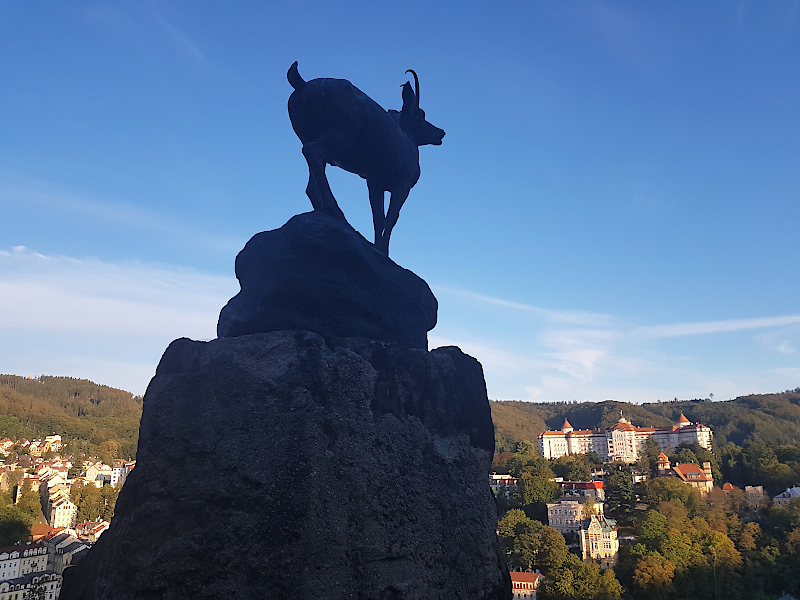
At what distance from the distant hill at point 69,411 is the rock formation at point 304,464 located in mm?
64471

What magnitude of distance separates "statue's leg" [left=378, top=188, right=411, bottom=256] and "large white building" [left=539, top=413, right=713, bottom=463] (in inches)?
2537

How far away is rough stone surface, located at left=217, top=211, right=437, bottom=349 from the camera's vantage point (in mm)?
3865

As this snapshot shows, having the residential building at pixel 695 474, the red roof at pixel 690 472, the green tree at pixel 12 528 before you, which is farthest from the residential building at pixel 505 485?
the green tree at pixel 12 528

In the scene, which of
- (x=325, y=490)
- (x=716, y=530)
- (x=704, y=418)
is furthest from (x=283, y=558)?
(x=704, y=418)

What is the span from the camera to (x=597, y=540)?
1414 inches

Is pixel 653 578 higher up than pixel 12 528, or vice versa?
pixel 12 528

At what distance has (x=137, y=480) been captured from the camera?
309 cm

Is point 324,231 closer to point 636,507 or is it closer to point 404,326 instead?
point 404,326

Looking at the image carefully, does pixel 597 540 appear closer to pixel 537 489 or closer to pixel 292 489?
pixel 537 489

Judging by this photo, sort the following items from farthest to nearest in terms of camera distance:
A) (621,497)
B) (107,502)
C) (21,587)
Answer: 1. (107,502)
2. (621,497)
3. (21,587)

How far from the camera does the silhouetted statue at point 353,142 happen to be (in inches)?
177

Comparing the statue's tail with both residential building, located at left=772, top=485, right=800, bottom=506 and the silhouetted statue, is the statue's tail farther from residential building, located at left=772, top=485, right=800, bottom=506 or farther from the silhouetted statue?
residential building, located at left=772, top=485, right=800, bottom=506

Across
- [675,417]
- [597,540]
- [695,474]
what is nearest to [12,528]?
[597,540]

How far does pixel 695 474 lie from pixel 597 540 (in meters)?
15.9
